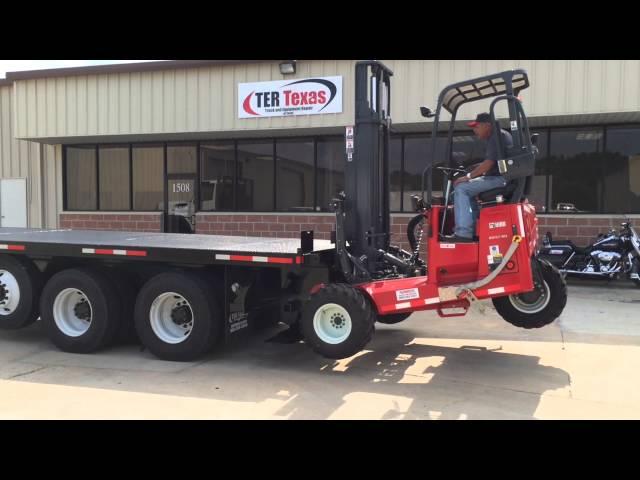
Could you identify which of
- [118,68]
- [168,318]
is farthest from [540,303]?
[118,68]

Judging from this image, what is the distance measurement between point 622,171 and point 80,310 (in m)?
10.9

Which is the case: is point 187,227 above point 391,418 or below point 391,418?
above

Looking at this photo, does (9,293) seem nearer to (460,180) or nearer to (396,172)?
(460,180)

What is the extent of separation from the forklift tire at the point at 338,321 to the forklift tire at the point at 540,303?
1631mm

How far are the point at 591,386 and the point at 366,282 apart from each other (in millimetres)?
2457

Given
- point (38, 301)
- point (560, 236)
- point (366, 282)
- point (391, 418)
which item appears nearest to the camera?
point (391, 418)

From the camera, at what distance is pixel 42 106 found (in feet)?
49.0

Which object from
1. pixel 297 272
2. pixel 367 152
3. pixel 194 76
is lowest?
pixel 297 272

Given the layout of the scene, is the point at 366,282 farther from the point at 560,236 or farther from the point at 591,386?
the point at 560,236

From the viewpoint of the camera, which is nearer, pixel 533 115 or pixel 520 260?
pixel 520 260

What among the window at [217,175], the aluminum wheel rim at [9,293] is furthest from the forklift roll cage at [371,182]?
the window at [217,175]

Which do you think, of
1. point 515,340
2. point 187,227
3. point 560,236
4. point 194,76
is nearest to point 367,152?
point 515,340

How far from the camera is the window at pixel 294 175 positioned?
46.7 feet

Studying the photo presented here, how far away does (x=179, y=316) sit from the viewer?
6652mm
